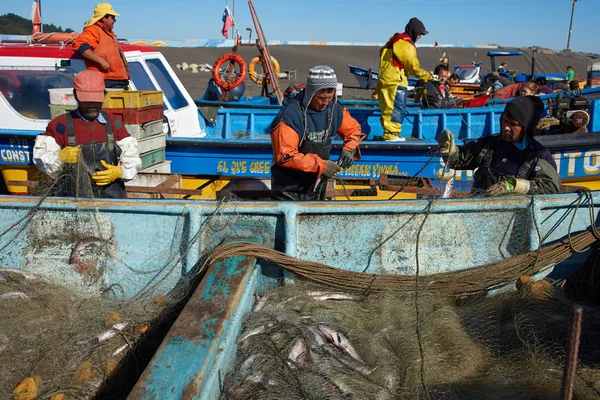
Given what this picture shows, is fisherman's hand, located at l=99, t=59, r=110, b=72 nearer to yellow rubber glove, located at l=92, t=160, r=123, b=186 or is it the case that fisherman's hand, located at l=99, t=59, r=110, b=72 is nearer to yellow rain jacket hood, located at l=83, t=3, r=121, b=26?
yellow rain jacket hood, located at l=83, t=3, r=121, b=26

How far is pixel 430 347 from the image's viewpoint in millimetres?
3426

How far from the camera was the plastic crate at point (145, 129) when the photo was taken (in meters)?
6.65

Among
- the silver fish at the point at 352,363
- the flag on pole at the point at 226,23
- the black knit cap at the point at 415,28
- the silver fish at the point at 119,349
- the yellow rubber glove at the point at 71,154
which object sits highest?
the flag on pole at the point at 226,23

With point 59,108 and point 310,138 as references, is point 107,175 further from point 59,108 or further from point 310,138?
point 59,108

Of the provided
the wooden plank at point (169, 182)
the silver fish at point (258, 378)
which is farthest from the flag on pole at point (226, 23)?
the silver fish at point (258, 378)

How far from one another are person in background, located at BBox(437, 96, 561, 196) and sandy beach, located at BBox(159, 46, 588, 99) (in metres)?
27.4

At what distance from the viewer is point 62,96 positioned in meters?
6.61

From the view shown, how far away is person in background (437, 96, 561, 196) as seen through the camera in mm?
4367

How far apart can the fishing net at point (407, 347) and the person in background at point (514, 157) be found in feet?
2.70

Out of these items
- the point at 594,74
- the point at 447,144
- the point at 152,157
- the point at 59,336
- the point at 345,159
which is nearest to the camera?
the point at 59,336

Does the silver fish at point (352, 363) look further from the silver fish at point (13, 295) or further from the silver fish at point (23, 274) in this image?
the silver fish at point (23, 274)

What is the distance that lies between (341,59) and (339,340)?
49690 mm

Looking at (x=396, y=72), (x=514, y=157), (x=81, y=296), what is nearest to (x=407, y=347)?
(x=514, y=157)

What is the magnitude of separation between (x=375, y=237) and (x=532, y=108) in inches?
64.6
